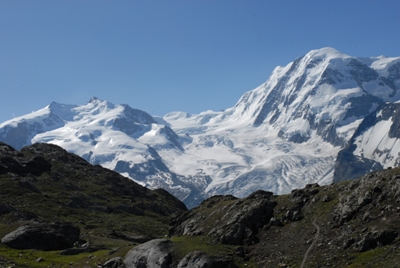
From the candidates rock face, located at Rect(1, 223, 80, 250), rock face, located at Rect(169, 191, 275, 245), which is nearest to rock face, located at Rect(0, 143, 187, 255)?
rock face, located at Rect(1, 223, 80, 250)

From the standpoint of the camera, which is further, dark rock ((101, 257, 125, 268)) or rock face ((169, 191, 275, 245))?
rock face ((169, 191, 275, 245))

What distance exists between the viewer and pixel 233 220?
2790 inches

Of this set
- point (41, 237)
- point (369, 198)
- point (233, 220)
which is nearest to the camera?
point (369, 198)

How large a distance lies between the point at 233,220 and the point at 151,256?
12.3 m

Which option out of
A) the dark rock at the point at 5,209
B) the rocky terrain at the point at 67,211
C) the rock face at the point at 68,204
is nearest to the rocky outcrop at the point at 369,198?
the rocky terrain at the point at 67,211

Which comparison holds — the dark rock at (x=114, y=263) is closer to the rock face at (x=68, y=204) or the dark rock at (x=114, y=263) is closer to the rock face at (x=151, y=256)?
the rock face at (x=151, y=256)

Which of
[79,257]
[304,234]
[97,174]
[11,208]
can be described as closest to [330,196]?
[304,234]

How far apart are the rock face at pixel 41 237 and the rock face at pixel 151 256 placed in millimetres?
16242

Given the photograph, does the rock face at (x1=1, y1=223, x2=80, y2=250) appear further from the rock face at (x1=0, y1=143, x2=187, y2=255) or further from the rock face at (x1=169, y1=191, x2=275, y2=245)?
the rock face at (x1=169, y1=191, x2=275, y2=245)

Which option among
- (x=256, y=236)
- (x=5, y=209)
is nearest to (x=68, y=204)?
(x=5, y=209)

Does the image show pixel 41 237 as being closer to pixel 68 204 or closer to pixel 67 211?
pixel 67 211

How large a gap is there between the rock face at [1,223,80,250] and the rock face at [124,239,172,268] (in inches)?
639

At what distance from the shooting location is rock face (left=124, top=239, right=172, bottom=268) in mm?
64250

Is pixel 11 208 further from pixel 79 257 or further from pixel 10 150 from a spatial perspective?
pixel 10 150
